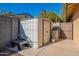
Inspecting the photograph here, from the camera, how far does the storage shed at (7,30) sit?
2811 mm

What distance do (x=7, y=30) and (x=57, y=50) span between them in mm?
1338

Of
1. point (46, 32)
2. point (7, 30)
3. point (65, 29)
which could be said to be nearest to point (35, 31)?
point (46, 32)

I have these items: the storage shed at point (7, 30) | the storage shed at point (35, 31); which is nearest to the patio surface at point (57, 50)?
the storage shed at point (35, 31)

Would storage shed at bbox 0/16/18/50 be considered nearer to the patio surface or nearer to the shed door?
the patio surface

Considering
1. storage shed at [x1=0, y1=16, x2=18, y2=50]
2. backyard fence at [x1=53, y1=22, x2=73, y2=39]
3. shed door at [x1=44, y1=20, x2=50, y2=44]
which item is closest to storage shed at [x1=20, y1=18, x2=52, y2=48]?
shed door at [x1=44, y1=20, x2=50, y2=44]

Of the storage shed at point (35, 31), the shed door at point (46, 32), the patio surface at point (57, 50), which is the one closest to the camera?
the patio surface at point (57, 50)

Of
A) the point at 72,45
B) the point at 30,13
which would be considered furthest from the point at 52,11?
the point at 72,45

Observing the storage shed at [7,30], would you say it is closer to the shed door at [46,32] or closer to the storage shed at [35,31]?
the storage shed at [35,31]

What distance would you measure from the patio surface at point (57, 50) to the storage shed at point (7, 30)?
450mm

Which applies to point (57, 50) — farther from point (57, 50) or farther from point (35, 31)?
point (35, 31)

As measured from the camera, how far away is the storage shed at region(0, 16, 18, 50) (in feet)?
9.22

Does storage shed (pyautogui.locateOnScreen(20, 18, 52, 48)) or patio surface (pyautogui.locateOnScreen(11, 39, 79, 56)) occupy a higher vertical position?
storage shed (pyautogui.locateOnScreen(20, 18, 52, 48))

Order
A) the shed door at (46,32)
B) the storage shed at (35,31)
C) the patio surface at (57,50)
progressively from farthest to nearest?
the shed door at (46,32) < the storage shed at (35,31) < the patio surface at (57,50)

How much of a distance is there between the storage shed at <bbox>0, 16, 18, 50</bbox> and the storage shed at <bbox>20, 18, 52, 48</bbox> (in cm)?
18
